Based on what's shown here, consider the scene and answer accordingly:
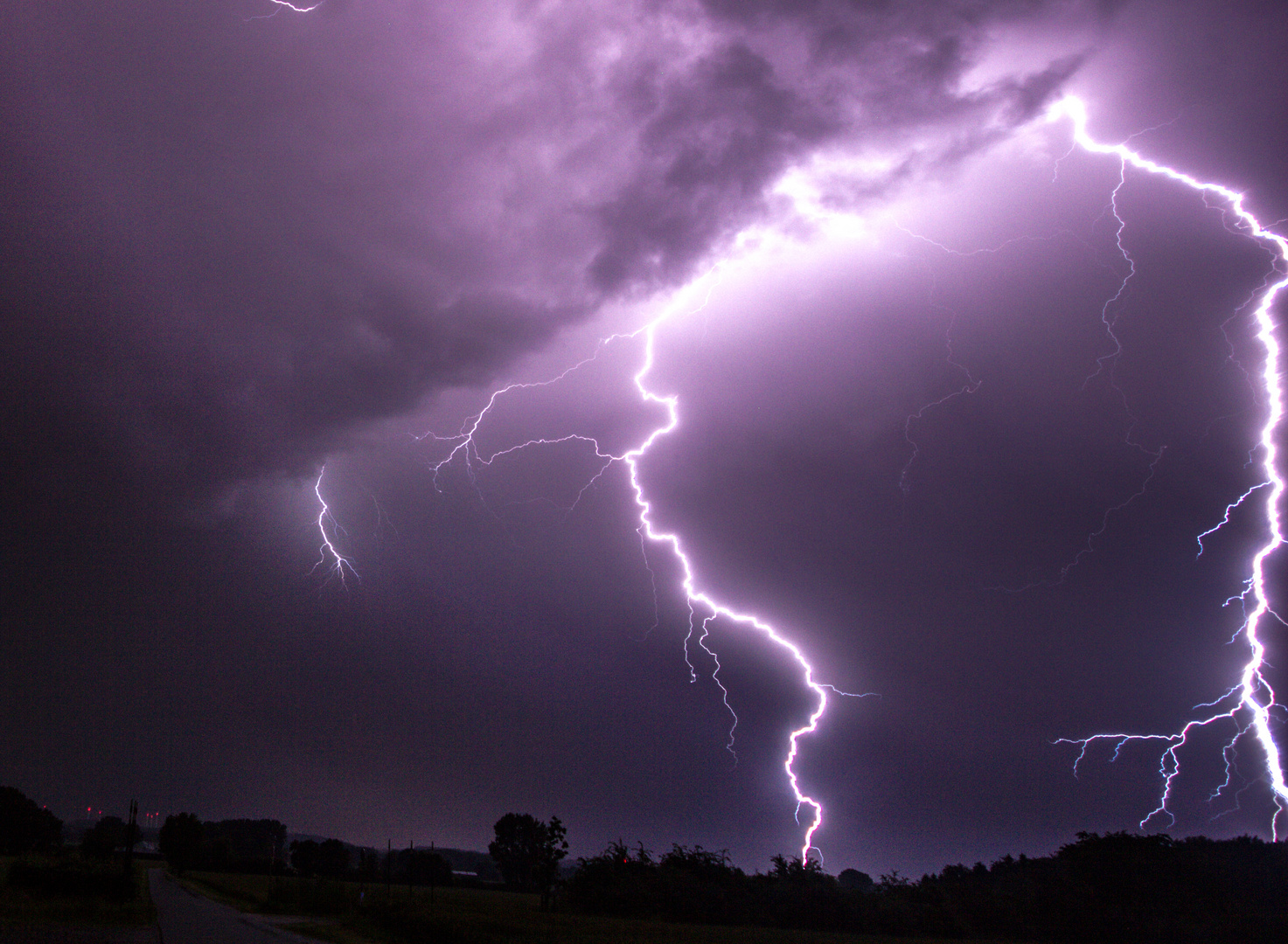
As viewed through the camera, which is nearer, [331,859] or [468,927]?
[468,927]

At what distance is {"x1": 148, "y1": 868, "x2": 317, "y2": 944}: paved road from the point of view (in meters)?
17.3

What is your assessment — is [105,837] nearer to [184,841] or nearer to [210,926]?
[184,841]

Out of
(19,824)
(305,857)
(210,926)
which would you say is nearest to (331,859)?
(305,857)

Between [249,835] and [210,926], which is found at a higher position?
[210,926]

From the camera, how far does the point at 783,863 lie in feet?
108

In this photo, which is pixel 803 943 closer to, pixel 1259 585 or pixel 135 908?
pixel 1259 585

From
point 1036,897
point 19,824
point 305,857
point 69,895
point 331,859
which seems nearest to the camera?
point 69,895

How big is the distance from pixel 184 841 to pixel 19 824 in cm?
1699

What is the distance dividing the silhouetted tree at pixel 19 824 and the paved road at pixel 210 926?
40607 mm


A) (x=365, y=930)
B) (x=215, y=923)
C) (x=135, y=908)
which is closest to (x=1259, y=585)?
(x=365, y=930)

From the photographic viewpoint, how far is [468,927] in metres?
18.5

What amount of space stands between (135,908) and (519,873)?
60557 millimetres

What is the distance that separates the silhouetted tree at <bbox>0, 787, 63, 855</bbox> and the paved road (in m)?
40.6

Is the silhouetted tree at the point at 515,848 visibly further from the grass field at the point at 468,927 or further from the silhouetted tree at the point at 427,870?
the grass field at the point at 468,927
